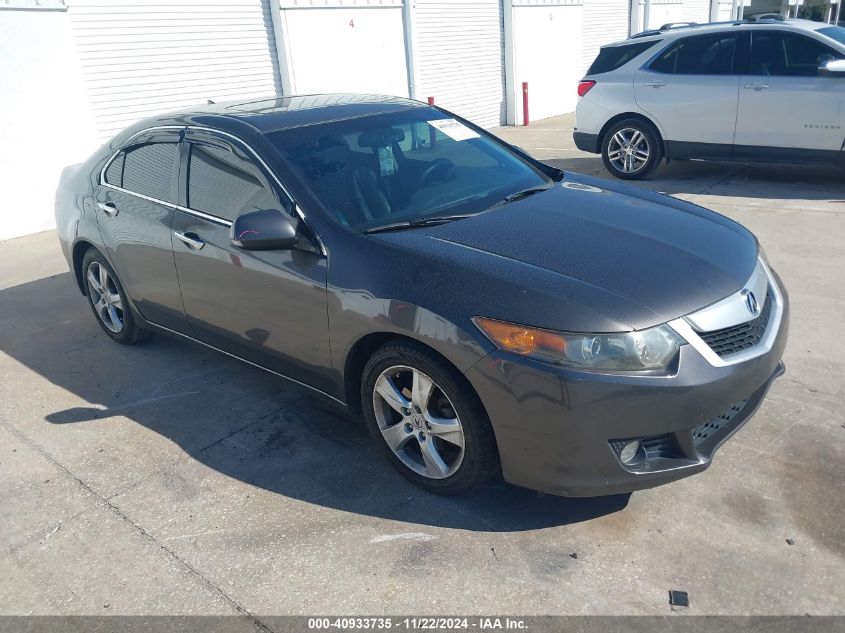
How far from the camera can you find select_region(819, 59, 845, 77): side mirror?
25.0 ft

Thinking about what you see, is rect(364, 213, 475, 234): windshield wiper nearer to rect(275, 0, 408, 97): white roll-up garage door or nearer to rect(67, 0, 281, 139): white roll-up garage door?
rect(67, 0, 281, 139): white roll-up garage door

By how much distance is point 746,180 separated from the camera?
29.5 feet

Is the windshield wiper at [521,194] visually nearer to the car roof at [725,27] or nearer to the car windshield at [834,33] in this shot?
the car roof at [725,27]

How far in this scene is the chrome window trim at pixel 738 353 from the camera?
9.20ft

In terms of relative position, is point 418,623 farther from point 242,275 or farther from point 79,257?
point 79,257

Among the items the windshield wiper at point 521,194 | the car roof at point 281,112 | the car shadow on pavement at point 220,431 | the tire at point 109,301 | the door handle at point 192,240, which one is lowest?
the car shadow on pavement at point 220,431

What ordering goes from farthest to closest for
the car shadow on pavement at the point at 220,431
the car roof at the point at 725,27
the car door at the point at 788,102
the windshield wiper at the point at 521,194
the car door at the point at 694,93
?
the car door at the point at 694,93 < the car roof at the point at 725,27 < the car door at the point at 788,102 < the windshield wiper at the point at 521,194 < the car shadow on pavement at the point at 220,431

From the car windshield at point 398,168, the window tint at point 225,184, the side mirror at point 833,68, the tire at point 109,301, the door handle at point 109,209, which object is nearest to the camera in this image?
the car windshield at point 398,168

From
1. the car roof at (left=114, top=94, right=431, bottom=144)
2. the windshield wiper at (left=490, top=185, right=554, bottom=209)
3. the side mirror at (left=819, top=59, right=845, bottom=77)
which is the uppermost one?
the car roof at (left=114, top=94, right=431, bottom=144)

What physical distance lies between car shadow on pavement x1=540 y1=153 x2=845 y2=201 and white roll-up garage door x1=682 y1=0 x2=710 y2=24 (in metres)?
15.8

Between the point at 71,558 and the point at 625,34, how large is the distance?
68.0 ft

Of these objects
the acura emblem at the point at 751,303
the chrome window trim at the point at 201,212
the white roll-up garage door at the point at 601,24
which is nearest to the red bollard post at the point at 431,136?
the chrome window trim at the point at 201,212

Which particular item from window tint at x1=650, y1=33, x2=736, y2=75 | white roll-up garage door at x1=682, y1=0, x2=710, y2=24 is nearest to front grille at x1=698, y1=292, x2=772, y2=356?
window tint at x1=650, y1=33, x2=736, y2=75

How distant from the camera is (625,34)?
67.6 feet
